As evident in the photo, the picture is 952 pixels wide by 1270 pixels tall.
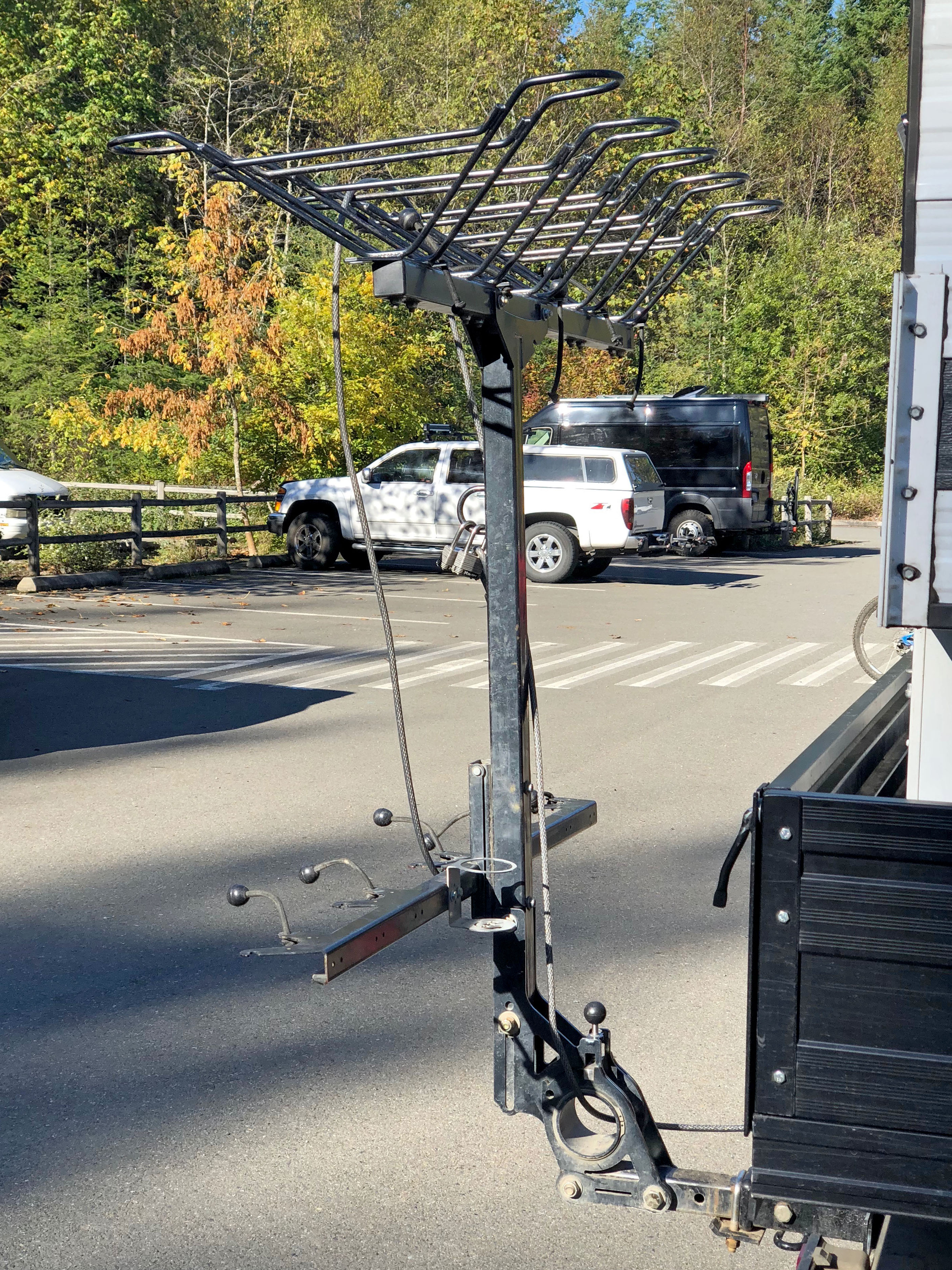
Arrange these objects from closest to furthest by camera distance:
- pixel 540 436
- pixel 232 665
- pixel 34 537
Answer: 1. pixel 232 665
2. pixel 34 537
3. pixel 540 436

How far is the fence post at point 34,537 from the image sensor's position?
57.0 ft

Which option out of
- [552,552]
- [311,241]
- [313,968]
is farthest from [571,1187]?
[311,241]

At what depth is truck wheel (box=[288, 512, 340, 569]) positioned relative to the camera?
20734mm

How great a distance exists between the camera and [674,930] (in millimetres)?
5000

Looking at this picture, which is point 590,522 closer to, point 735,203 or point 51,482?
point 51,482

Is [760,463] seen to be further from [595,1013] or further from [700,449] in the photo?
[595,1013]

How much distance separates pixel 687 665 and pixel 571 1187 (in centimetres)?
938

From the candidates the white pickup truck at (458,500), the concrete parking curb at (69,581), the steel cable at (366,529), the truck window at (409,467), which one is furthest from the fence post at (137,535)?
the steel cable at (366,529)

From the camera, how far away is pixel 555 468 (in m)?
19.3

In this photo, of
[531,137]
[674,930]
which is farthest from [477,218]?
[531,137]

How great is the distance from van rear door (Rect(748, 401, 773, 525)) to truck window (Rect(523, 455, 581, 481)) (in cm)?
591

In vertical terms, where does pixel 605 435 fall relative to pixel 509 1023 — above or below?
above

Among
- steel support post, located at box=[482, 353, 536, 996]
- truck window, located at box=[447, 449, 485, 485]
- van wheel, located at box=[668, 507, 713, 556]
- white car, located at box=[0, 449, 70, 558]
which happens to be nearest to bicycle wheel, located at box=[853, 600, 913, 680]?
steel support post, located at box=[482, 353, 536, 996]

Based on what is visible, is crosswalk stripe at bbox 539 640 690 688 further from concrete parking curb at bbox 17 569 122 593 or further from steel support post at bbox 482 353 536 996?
concrete parking curb at bbox 17 569 122 593
